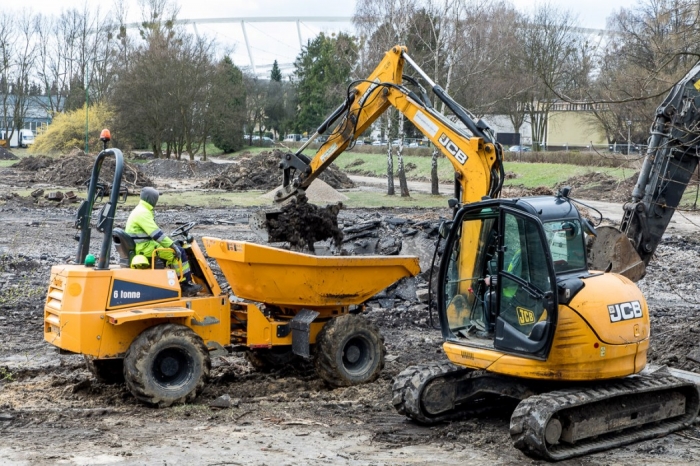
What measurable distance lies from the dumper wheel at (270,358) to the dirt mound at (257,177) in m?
26.9

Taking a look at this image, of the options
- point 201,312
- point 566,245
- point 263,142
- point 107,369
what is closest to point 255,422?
point 201,312

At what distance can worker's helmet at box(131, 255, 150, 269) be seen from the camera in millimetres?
8164

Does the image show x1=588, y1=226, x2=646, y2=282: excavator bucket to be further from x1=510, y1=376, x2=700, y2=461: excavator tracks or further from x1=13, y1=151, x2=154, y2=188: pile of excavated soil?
x1=13, y1=151, x2=154, y2=188: pile of excavated soil

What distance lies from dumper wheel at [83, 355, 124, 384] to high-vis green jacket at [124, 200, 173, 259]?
1.12m

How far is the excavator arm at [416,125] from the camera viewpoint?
905 cm

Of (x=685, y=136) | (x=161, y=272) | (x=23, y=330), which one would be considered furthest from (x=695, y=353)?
(x=23, y=330)

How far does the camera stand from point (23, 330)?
11555 mm

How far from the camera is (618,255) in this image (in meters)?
9.73

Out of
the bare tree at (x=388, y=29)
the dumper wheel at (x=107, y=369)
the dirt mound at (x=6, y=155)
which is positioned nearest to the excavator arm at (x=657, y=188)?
the dumper wheel at (x=107, y=369)

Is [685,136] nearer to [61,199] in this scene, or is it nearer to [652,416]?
[652,416]

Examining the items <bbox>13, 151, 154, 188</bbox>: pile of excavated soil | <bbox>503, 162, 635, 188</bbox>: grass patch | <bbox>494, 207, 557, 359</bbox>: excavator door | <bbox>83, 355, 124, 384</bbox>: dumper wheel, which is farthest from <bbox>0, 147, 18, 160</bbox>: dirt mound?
<bbox>494, 207, 557, 359</bbox>: excavator door

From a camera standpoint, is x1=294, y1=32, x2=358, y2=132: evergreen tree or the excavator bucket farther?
x1=294, y1=32, x2=358, y2=132: evergreen tree

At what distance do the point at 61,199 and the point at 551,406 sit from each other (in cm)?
2440

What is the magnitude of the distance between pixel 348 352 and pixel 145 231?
2427 mm
